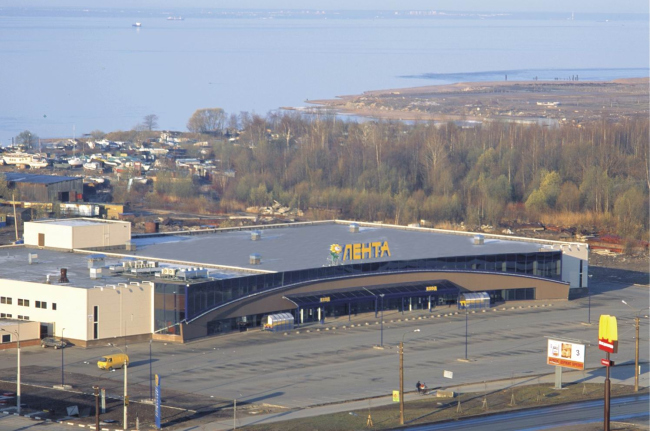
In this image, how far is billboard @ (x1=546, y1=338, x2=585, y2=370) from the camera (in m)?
49.5

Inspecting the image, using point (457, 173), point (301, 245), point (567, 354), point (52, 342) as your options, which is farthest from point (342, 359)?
point (457, 173)

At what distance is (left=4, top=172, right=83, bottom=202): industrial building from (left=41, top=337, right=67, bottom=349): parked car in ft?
187

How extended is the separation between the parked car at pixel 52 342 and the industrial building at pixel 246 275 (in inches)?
29.3

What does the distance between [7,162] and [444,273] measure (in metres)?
85.7

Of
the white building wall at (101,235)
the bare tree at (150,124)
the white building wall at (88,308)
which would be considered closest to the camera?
the white building wall at (88,308)

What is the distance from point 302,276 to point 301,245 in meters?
10.6

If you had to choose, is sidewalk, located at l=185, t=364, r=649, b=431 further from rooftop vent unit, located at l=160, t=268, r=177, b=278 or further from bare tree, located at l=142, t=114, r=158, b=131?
bare tree, located at l=142, t=114, r=158, b=131

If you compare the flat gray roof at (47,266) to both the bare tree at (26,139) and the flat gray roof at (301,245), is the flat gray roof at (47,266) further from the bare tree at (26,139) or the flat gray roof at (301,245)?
the bare tree at (26,139)

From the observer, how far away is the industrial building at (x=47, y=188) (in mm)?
110875

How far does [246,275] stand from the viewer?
6109 cm

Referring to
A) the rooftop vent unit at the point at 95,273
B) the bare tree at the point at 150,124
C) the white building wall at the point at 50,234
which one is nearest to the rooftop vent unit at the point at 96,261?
the rooftop vent unit at the point at 95,273

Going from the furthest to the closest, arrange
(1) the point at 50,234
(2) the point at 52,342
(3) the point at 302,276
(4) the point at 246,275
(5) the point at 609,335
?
(1) the point at 50,234 → (3) the point at 302,276 → (4) the point at 246,275 → (2) the point at 52,342 → (5) the point at 609,335

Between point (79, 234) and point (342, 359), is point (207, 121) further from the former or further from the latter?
point (342, 359)

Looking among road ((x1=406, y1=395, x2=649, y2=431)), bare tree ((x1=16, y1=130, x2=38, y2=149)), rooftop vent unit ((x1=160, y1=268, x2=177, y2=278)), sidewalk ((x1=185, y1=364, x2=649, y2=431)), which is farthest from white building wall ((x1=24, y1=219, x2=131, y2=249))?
bare tree ((x1=16, y1=130, x2=38, y2=149))
